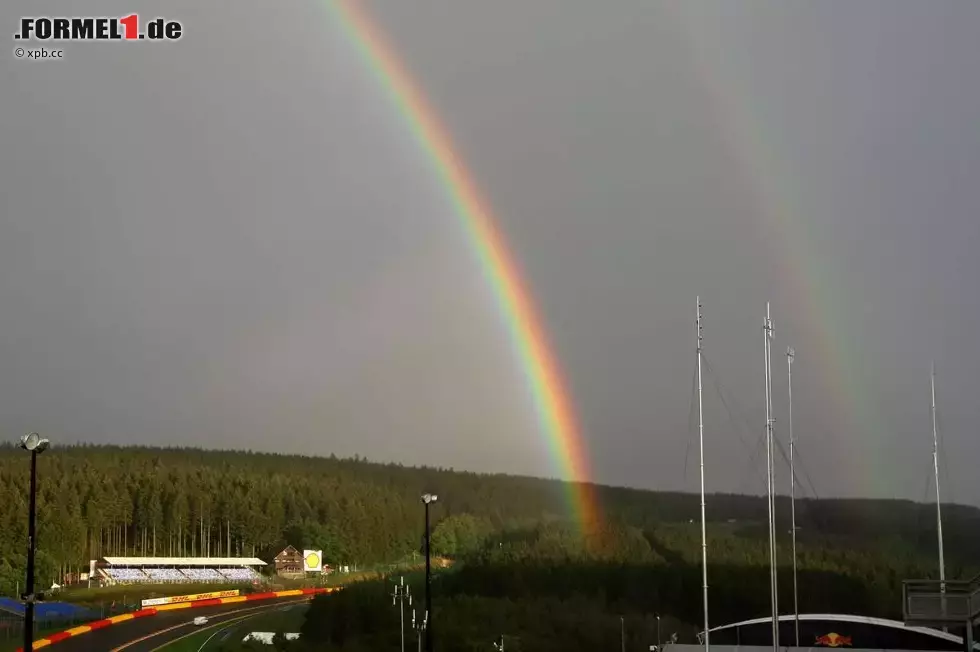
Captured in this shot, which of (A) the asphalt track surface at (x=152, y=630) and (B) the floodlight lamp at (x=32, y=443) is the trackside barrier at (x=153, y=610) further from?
(B) the floodlight lamp at (x=32, y=443)

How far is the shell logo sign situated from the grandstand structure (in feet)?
19.7

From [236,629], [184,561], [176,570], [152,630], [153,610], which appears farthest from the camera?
[184,561]

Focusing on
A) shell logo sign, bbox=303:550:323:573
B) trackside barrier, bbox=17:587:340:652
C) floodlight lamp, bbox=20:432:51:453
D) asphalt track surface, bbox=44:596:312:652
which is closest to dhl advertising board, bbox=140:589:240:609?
trackside barrier, bbox=17:587:340:652

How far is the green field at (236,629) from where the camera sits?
243 feet

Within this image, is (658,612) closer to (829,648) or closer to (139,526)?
(829,648)

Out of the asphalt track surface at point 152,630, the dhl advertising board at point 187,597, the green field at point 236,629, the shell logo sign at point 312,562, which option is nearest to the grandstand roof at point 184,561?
the shell logo sign at point 312,562

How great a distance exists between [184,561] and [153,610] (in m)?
42.4

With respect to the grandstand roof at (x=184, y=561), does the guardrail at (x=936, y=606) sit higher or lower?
higher

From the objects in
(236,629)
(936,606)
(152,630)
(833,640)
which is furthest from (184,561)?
(936,606)

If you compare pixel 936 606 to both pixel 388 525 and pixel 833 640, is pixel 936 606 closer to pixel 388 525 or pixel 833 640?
pixel 833 640

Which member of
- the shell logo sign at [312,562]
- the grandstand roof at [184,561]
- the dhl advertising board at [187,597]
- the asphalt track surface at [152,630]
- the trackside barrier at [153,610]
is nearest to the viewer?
the asphalt track surface at [152,630]

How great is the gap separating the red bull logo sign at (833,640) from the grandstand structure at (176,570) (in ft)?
280

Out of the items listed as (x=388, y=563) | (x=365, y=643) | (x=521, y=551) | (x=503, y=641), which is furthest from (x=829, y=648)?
(x=388, y=563)

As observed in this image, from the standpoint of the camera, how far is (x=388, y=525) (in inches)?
6225
